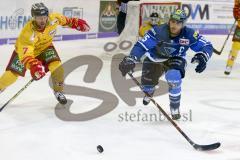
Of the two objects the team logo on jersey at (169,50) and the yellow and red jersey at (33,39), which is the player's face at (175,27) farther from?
the yellow and red jersey at (33,39)

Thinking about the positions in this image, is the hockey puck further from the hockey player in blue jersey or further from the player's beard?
the player's beard

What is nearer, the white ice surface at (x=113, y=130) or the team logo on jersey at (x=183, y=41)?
the white ice surface at (x=113, y=130)

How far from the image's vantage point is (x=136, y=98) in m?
5.95

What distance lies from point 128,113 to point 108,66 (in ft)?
9.60

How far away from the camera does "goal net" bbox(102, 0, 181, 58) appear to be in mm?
8969

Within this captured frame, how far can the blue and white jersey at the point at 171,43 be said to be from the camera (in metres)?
4.71

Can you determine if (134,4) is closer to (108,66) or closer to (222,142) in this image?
(108,66)

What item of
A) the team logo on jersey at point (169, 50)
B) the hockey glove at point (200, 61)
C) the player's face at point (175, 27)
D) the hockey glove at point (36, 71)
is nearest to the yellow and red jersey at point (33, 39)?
the hockey glove at point (36, 71)

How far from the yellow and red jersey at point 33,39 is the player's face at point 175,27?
133 centimetres

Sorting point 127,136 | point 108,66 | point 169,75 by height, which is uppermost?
point 169,75

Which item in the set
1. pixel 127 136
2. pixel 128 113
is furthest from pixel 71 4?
pixel 127 136

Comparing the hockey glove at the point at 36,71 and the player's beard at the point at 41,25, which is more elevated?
the player's beard at the point at 41,25

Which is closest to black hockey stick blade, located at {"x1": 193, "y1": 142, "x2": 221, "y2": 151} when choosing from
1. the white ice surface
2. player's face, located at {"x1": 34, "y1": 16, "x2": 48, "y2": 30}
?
the white ice surface

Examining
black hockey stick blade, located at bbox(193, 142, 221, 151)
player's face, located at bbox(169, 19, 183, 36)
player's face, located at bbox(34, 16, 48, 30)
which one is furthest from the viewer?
player's face, located at bbox(34, 16, 48, 30)
